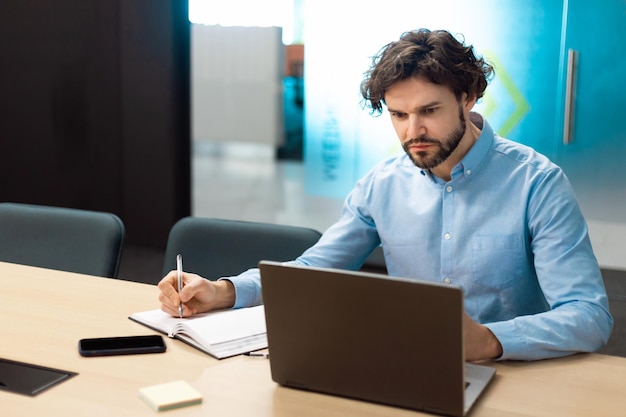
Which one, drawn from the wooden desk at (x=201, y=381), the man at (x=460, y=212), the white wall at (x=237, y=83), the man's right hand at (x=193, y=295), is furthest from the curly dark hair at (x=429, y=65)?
the white wall at (x=237, y=83)

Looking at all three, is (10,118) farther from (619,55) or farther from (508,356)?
(508,356)

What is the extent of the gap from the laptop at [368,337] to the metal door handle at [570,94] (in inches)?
114

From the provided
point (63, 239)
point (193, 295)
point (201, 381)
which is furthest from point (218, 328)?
point (63, 239)

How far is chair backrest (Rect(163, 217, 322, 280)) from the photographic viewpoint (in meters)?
2.43

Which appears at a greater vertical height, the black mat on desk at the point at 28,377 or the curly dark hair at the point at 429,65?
the curly dark hair at the point at 429,65

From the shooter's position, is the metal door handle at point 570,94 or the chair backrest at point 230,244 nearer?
the chair backrest at point 230,244

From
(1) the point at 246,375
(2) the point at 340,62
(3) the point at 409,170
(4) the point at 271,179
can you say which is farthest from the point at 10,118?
(1) the point at 246,375

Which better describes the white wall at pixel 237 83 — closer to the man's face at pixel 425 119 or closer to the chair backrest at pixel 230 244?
the chair backrest at pixel 230 244

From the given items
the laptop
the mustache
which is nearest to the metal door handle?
the mustache

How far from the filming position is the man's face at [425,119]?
2.09 metres

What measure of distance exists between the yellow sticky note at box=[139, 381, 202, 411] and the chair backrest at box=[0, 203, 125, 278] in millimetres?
1027

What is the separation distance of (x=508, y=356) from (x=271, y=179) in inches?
138

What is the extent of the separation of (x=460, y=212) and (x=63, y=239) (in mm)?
1287

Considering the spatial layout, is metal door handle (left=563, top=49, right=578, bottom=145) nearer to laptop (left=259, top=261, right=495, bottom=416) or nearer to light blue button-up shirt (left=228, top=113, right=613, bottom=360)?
light blue button-up shirt (left=228, top=113, right=613, bottom=360)
